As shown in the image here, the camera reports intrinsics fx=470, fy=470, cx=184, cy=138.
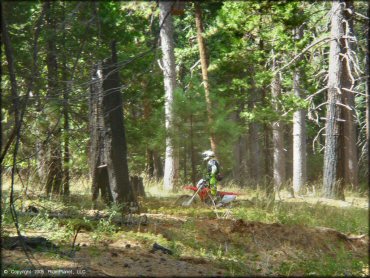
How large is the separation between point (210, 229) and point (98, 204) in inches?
120

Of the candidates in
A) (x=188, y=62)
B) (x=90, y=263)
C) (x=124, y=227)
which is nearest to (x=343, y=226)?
(x=124, y=227)

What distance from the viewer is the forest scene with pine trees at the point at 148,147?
5398 mm

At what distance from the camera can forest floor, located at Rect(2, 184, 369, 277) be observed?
251 inches

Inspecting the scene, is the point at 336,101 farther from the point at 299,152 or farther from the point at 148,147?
the point at 299,152

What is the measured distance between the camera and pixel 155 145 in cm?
1584

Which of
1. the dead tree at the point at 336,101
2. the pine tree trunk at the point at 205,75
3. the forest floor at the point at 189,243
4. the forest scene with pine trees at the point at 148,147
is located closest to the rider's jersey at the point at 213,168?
the forest scene with pine trees at the point at 148,147

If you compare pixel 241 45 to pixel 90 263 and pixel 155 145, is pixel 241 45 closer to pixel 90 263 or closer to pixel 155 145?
pixel 155 145

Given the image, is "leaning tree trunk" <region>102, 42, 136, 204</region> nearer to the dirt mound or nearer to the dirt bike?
the dirt mound

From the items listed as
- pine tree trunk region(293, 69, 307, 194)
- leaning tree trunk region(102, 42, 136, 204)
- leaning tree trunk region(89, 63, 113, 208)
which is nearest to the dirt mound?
leaning tree trunk region(102, 42, 136, 204)

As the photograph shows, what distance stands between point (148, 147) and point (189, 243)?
26.8ft


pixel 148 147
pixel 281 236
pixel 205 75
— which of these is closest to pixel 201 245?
pixel 281 236

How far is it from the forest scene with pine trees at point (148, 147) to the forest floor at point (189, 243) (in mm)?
35

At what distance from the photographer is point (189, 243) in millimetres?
8297

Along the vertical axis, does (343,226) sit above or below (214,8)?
below
